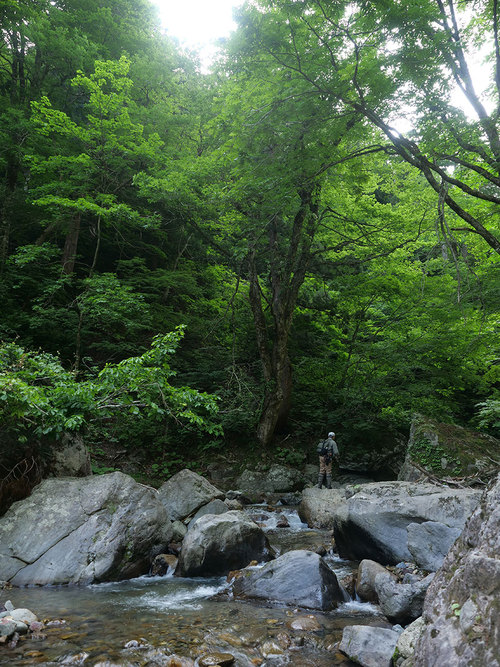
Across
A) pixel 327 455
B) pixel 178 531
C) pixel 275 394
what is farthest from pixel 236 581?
pixel 275 394

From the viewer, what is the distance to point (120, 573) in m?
5.94

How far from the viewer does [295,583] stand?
5.34 m

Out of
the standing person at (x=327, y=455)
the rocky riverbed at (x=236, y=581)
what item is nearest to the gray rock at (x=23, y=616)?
the rocky riverbed at (x=236, y=581)

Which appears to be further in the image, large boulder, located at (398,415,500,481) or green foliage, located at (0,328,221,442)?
large boulder, located at (398,415,500,481)

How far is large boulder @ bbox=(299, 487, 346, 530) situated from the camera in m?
9.07

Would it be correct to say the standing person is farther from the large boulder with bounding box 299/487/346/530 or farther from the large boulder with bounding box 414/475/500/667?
the large boulder with bounding box 414/475/500/667

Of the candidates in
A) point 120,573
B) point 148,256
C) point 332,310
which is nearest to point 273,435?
point 332,310

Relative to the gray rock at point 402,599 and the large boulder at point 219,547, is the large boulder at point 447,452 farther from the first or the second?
the gray rock at point 402,599

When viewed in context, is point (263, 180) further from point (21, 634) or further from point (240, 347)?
point (240, 347)

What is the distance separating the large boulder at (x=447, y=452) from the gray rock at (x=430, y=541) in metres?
2.83

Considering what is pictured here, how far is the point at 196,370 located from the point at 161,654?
10777 millimetres

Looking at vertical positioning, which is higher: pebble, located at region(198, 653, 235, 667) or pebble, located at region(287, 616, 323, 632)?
pebble, located at region(198, 653, 235, 667)

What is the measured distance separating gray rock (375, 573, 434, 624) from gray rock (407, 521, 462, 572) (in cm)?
88

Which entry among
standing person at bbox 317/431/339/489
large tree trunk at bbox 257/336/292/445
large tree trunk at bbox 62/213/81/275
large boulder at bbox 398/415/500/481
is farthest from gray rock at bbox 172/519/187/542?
large tree trunk at bbox 62/213/81/275
